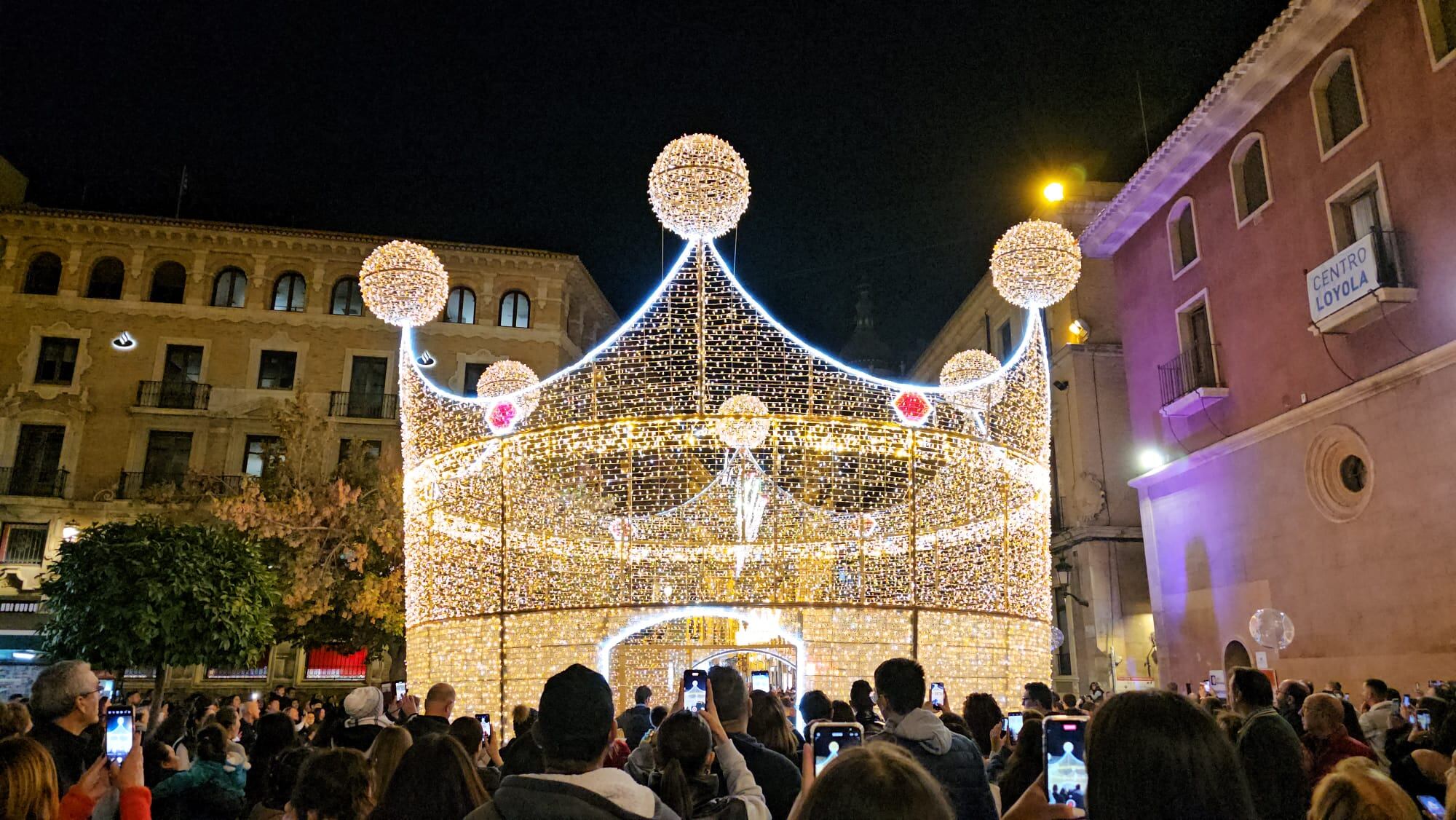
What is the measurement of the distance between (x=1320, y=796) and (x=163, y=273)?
3099 centimetres

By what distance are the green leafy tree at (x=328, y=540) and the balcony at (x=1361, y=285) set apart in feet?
52.8

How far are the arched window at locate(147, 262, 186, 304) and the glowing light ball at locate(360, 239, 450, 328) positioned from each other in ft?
68.6

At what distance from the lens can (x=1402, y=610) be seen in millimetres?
12031

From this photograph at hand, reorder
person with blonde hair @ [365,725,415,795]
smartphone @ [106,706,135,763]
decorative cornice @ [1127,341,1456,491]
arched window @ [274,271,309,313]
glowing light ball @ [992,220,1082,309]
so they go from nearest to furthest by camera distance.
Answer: person with blonde hair @ [365,725,415,795], smartphone @ [106,706,135,763], glowing light ball @ [992,220,1082,309], decorative cornice @ [1127,341,1456,491], arched window @ [274,271,309,313]

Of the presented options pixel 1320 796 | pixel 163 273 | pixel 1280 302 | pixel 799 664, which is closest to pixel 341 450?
pixel 163 273

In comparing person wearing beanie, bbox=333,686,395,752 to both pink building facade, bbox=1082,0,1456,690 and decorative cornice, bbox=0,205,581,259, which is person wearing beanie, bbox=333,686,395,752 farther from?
decorative cornice, bbox=0,205,581,259

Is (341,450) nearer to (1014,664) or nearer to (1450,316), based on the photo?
(1014,664)

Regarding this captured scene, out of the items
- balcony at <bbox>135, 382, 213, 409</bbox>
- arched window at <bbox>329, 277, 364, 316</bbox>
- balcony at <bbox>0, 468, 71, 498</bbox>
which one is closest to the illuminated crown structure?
arched window at <bbox>329, 277, 364, 316</bbox>

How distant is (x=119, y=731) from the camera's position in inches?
178

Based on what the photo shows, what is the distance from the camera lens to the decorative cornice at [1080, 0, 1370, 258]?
13562mm

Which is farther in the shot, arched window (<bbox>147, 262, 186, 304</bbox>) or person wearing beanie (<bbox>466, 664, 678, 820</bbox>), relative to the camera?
arched window (<bbox>147, 262, 186, 304</bbox>)

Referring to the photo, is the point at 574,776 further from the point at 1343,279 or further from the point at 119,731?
the point at 1343,279

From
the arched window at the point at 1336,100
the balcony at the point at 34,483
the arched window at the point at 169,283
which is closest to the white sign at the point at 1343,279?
the arched window at the point at 1336,100

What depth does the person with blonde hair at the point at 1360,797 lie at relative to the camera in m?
2.18
